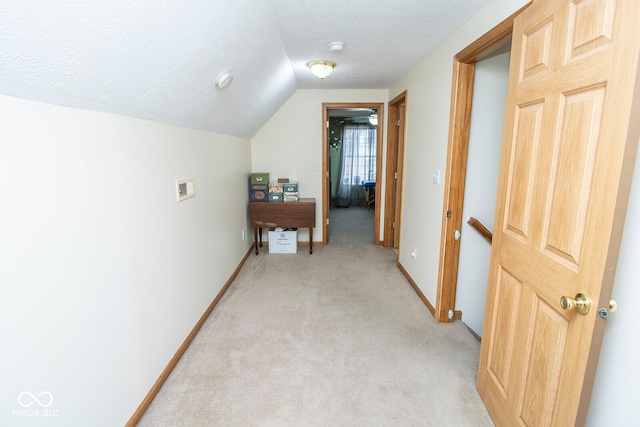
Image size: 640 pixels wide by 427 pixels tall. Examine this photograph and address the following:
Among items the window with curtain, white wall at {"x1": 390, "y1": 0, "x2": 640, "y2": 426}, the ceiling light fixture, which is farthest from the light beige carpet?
the window with curtain

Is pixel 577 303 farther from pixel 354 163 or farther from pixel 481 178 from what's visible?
pixel 354 163

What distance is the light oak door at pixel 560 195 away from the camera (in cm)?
93

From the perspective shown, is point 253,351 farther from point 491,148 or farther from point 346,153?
point 346,153

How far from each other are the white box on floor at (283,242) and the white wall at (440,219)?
143cm

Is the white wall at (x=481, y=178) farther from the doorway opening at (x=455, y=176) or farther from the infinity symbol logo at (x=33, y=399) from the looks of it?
the infinity symbol logo at (x=33, y=399)

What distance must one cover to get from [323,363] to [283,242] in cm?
234

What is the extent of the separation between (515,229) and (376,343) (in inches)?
51.4

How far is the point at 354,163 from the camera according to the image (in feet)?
25.8

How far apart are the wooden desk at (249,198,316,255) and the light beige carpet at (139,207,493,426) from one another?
3.09 ft

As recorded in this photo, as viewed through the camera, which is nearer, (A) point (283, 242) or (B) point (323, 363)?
(B) point (323, 363)

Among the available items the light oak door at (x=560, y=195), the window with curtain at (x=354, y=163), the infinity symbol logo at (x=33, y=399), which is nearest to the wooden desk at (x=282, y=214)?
the light oak door at (x=560, y=195)

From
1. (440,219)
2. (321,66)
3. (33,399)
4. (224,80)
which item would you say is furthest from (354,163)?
(33,399)

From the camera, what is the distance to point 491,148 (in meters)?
2.36

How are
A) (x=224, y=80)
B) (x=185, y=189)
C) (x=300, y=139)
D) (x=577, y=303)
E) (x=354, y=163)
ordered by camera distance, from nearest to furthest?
(x=577, y=303), (x=224, y=80), (x=185, y=189), (x=300, y=139), (x=354, y=163)
